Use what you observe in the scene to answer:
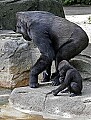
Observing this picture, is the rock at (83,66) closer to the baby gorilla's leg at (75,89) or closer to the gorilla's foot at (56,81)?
the gorilla's foot at (56,81)

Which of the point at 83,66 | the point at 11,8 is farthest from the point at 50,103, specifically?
the point at 11,8

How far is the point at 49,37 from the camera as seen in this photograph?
265 inches

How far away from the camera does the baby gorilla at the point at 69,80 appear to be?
6.24 meters

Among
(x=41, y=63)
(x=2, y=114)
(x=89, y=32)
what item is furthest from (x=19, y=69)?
(x=89, y=32)

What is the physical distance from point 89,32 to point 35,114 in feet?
22.4

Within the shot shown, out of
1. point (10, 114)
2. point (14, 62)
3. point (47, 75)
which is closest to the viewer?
point (10, 114)

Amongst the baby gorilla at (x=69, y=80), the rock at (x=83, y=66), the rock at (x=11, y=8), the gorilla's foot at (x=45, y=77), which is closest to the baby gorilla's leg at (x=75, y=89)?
the baby gorilla at (x=69, y=80)

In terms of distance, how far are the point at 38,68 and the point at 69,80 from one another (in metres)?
0.73

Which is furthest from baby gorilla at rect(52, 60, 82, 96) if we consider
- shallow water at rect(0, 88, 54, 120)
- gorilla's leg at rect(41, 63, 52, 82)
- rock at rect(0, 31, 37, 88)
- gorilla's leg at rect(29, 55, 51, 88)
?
rock at rect(0, 31, 37, 88)

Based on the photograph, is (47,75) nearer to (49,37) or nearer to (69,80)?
(49,37)

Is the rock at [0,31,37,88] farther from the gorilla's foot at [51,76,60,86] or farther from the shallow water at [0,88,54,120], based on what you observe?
the shallow water at [0,88,54,120]

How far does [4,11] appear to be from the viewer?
9.94 metres

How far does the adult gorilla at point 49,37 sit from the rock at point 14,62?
68 centimetres

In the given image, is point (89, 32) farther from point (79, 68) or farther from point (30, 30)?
point (30, 30)
